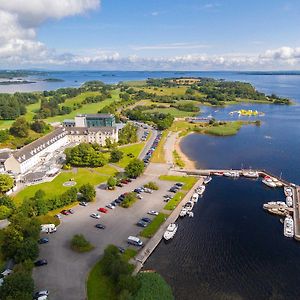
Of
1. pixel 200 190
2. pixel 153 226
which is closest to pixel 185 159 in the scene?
pixel 200 190

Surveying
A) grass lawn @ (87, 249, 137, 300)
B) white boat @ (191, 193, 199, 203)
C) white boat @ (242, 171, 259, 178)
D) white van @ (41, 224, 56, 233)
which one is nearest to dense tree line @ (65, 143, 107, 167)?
white boat @ (191, 193, 199, 203)

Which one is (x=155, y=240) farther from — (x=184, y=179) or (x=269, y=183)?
(x=269, y=183)

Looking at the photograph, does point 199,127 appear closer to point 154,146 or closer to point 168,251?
point 154,146

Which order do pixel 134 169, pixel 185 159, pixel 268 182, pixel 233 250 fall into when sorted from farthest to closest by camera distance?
pixel 185 159, pixel 134 169, pixel 268 182, pixel 233 250

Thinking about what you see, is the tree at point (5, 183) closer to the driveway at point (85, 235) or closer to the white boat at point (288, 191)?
the driveway at point (85, 235)

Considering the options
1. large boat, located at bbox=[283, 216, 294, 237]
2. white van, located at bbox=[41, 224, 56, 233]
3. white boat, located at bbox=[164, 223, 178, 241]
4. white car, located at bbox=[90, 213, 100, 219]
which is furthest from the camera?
white car, located at bbox=[90, 213, 100, 219]

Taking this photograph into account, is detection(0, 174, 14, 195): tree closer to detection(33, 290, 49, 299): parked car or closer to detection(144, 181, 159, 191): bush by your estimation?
detection(144, 181, 159, 191): bush

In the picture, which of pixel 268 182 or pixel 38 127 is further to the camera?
pixel 38 127
